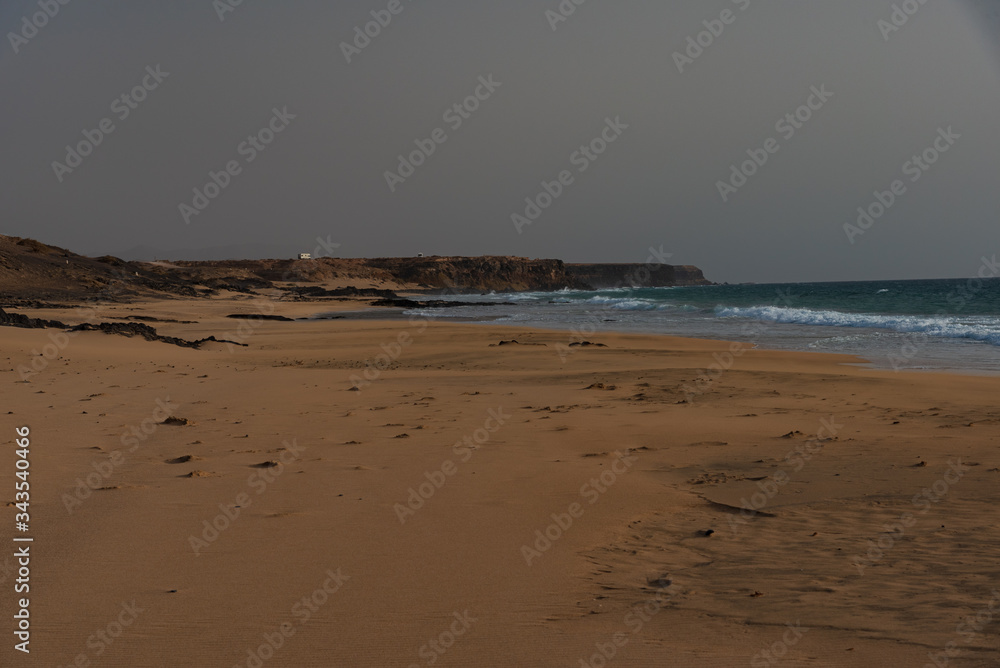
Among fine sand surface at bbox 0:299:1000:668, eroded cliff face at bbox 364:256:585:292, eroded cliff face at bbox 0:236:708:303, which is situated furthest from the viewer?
eroded cliff face at bbox 364:256:585:292

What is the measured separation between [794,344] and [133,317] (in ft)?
69.0

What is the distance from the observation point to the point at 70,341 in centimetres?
1612

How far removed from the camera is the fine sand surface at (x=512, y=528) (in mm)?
3412

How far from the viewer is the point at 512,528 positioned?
5.00m

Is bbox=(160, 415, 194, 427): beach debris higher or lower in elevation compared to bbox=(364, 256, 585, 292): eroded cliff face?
higher

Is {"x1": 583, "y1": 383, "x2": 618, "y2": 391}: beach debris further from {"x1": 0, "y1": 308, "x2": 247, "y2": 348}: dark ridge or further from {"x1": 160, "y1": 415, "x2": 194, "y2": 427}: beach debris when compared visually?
{"x1": 0, "y1": 308, "x2": 247, "y2": 348}: dark ridge

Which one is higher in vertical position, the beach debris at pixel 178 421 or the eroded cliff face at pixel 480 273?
the beach debris at pixel 178 421

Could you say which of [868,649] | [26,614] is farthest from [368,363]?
[868,649]

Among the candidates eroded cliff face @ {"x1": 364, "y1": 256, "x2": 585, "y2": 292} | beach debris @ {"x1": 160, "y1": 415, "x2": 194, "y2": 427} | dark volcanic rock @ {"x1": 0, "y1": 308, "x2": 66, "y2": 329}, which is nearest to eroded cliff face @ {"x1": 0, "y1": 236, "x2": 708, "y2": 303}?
eroded cliff face @ {"x1": 364, "y1": 256, "x2": 585, "y2": 292}

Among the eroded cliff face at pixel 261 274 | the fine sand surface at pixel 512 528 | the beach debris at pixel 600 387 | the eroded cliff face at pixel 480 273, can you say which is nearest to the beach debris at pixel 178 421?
the fine sand surface at pixel 512 528

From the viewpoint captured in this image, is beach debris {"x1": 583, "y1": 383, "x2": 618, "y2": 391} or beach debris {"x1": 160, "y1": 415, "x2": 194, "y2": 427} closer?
beach debris {"x1": 160, "y1": 415, "x2": 194, "y2": 427}

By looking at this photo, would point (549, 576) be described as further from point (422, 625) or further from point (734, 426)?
point (734, 426)

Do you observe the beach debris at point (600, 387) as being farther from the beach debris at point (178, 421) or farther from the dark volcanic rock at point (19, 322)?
the dark volcanic rock at point (19, 322)

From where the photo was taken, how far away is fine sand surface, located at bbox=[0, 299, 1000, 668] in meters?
3.41
